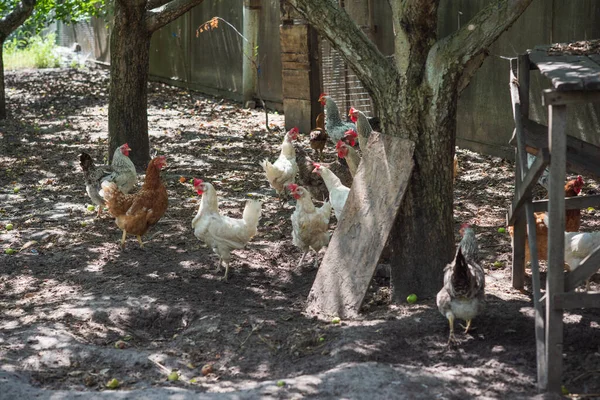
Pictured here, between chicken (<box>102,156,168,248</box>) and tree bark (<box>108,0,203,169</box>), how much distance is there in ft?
11.5

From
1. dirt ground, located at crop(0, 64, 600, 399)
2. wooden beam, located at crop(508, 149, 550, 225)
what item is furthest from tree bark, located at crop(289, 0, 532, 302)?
wooden beam, located at crop(508, 149, 550, 225)

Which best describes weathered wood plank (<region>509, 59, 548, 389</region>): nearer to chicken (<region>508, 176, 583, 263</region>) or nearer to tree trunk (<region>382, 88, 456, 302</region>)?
tree trunk (<region>382, 88, 456, 302</region>)

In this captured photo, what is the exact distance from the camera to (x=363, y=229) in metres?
6.09

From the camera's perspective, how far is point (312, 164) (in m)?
9.29

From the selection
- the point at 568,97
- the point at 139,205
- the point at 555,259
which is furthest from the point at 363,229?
the point at 139,205

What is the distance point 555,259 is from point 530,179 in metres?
0.72

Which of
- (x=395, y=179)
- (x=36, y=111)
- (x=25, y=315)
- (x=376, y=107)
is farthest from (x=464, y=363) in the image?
(x=36, y=111)

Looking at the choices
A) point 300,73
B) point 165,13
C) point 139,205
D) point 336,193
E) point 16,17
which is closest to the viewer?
point 336,193

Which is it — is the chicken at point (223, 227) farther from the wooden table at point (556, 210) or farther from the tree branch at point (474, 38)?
the wooden table at point (556, 210)

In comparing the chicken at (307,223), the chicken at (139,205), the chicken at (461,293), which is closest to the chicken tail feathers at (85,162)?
the chicken at (139,205)

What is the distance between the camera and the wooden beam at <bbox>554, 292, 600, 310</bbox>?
4.48m

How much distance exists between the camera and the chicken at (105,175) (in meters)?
8.91

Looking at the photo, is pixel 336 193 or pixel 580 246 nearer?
pixel 580 246

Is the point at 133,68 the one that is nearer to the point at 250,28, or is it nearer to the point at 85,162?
the point at 85,162
